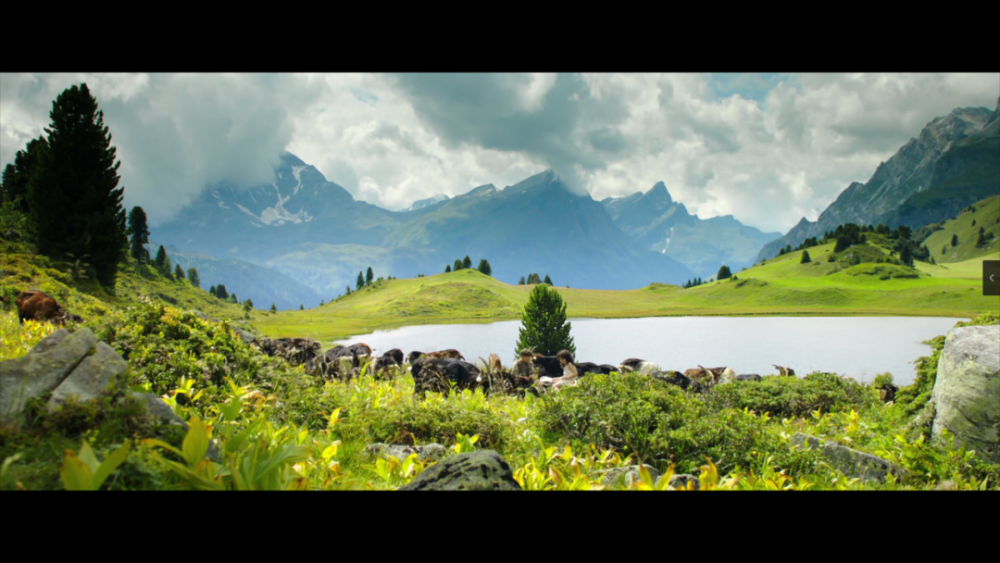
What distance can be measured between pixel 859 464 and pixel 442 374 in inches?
306

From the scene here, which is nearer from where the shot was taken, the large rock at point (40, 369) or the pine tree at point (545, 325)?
the large rock at point (40, 369)

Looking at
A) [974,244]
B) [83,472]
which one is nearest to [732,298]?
[83,472]

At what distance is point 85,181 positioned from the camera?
20.5 metres

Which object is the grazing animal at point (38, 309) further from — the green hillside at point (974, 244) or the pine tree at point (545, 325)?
the green hillside at point (974, 244)

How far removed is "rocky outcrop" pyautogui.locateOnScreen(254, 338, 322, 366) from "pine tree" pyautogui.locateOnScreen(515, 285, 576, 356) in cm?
821

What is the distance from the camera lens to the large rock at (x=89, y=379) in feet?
6.28

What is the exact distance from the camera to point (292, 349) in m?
12.7

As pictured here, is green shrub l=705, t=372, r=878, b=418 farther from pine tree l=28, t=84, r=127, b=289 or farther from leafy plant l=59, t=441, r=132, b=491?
pine tree l=28, t=84, r=127, b=289

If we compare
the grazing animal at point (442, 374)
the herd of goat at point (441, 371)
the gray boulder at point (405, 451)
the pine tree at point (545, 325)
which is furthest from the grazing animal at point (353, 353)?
the gray boulder at point (405, 451)

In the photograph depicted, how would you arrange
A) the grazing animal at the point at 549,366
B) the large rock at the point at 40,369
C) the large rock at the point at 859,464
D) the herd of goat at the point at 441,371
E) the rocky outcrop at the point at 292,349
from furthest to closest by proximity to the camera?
the grazing animal at the point at 549,366 → the rocky outcrop at the point at 292,349 → the herd of goat at the point at 441,371 → the large rock at the point at 859,464 → the large rock at the point at 40,369

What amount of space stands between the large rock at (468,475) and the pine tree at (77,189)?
25.6 metres
